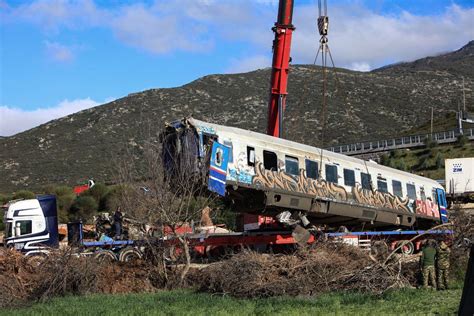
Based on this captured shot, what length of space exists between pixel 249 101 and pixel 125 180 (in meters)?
71.2

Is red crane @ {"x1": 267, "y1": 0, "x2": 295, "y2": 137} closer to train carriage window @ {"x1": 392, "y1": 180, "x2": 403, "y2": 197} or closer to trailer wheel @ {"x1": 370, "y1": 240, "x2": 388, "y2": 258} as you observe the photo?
train carriage window @ {"x1": 392, "y1": 180, "x2": 403, "y2": 197}

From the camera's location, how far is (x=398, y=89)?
100250 millimetres

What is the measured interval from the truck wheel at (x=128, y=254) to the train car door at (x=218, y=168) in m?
3.71

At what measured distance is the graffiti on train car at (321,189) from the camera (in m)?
20.6

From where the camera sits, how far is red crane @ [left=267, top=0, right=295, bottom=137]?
25.0 m

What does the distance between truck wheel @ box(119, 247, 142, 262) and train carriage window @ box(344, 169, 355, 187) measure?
756 centimetres

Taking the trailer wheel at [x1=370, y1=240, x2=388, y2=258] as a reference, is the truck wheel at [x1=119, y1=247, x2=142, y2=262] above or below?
below

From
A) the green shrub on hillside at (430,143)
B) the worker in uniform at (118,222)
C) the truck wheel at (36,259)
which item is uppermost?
the green shrub on hillside at (430,143)

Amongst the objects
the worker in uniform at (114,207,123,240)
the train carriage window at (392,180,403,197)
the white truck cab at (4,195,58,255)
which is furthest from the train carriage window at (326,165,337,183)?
the white truck cab at (4,195,58,255)

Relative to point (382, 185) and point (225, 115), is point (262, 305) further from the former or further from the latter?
point (225, 115)

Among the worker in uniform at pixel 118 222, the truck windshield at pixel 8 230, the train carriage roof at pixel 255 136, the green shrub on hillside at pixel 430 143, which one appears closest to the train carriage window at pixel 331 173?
the train carriage roof at pixel 255 136

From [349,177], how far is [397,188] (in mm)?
3206

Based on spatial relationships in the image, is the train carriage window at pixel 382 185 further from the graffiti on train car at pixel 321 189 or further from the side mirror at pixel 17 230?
the side mirror at pixel 17 230

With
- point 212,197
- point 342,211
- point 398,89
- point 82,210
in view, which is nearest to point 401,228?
point 342,211
